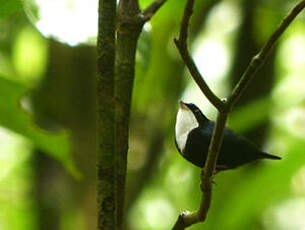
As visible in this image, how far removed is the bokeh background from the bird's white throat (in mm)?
193

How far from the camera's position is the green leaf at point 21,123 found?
1491 mm

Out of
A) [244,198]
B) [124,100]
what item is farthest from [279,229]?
[124,100]

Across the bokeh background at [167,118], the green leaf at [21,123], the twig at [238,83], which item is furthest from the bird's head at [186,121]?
the twig at [238,83]

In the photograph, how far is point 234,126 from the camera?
8.34ft

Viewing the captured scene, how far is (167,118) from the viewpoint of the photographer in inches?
120

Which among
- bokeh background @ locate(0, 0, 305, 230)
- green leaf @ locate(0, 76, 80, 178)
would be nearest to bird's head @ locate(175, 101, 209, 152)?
bokeh background @ locate(0, 0, 305, 230)

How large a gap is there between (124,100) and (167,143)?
1.89 m

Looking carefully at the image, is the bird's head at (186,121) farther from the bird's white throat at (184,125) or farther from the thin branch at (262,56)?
the thin branch at (262,56)

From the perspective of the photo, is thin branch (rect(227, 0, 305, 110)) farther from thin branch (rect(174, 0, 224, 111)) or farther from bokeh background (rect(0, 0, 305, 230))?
bokeh background (rect(0, 0, 305, 230))

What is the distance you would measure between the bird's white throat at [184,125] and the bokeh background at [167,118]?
19cm

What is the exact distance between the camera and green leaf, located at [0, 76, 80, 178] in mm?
1491

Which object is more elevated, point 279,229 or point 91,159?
point 91,159

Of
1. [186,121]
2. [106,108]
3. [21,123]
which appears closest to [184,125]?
[186,121]

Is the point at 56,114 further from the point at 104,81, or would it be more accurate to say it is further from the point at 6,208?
the point at 104,81
